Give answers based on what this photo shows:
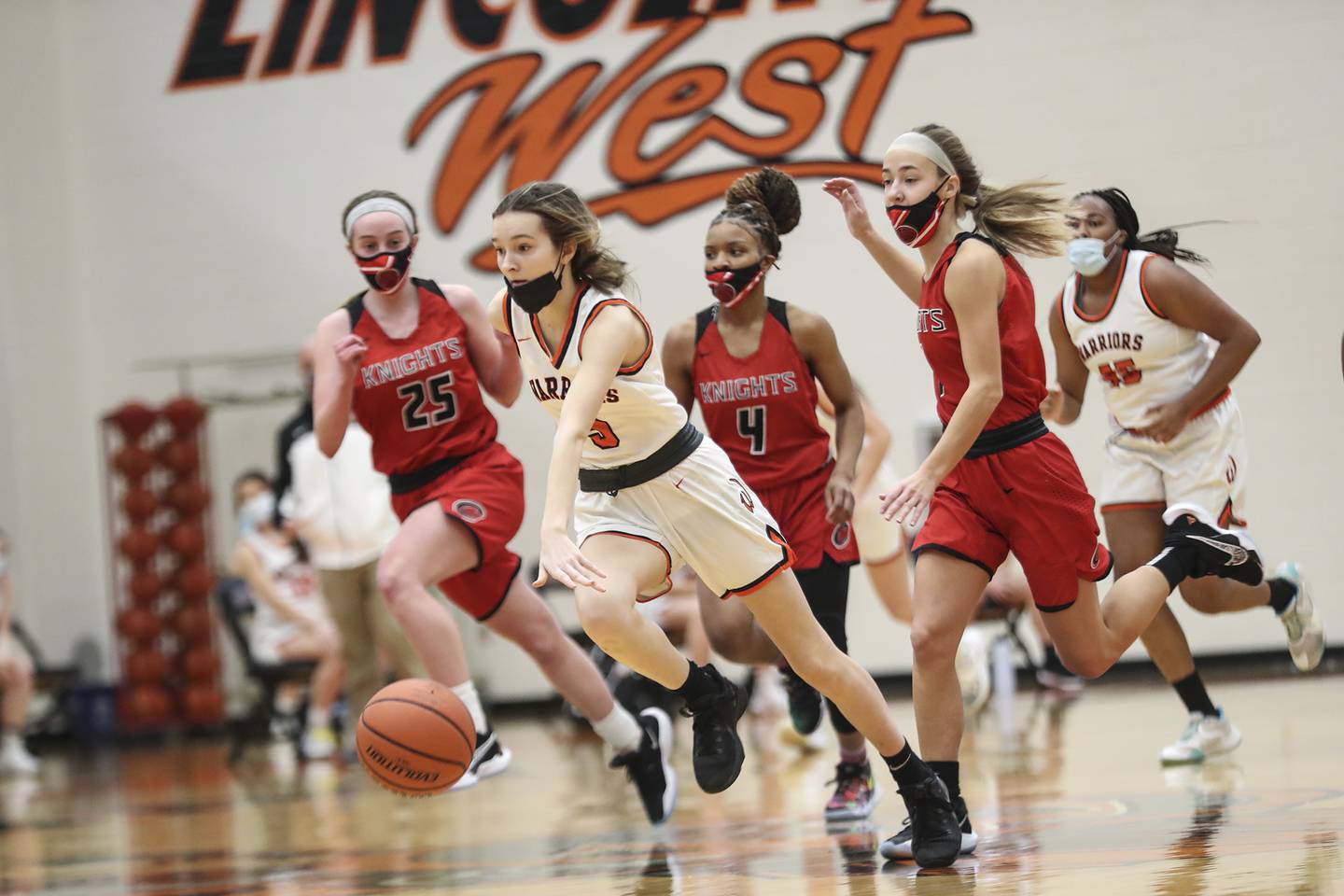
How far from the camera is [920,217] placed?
4016 mm

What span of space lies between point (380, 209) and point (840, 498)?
5.73 feet

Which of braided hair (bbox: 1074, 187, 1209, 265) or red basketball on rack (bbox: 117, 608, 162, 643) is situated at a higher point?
braided hair (bbox: 1074, 187, 1209, 265)

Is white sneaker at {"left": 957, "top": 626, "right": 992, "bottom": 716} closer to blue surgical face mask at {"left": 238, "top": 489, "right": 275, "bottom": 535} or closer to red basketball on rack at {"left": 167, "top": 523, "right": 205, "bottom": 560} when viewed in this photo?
blue surgical face mask at {"left": 238, "top": 489, "right": 275, "bottom": 535}

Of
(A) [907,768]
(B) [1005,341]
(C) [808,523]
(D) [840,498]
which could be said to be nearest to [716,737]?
(A) [907,768]

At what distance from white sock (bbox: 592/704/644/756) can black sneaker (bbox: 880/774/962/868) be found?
1.25 meters

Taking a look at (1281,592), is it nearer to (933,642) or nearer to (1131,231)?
(1131,231)

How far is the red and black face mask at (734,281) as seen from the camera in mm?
4824

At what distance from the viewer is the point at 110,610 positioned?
11109 mm

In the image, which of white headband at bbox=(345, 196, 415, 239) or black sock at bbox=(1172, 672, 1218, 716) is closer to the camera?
white headband at bbox=(345, 196, 415, 239)

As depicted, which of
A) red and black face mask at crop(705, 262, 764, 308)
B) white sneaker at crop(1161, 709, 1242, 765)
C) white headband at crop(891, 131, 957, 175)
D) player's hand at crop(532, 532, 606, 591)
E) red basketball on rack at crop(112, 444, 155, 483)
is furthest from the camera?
red basketball on rack at crop(112, 444, 155, 483)

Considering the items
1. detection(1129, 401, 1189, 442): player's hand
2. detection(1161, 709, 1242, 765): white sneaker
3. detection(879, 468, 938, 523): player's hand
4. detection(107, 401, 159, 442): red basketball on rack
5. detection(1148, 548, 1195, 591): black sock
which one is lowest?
detection(1161, 709, 1242, 765): white sneaker

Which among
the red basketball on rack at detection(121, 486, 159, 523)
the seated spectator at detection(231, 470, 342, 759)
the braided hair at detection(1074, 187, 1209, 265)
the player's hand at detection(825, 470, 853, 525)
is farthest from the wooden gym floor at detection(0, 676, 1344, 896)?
the red basketball on rack at detection(121, 486, 159, 523)

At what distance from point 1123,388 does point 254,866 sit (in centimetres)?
338

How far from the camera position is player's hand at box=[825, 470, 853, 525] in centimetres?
466
